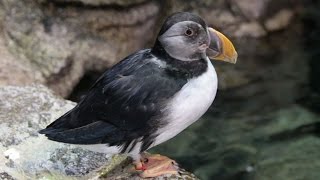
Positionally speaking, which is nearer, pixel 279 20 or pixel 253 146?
pixel 253 146

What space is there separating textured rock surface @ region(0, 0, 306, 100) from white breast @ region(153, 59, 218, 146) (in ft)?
6.07

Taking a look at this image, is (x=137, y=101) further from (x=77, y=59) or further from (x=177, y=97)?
(x=77, y=59)

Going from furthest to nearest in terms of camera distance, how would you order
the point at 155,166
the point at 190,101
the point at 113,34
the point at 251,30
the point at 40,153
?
the point at 251,30 → the point at 113,34 → the point at 40,153 → the point at 155,166 → the point at 190,101

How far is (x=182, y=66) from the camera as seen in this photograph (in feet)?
9.61

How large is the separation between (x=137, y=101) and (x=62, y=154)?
72cm

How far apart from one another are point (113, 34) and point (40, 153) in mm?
1999

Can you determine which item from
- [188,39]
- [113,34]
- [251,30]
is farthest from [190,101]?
[251,30]

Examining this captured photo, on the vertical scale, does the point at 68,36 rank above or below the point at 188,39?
below

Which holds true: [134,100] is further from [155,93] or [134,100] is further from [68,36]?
[68,36]

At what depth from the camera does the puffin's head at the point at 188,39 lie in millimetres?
2881

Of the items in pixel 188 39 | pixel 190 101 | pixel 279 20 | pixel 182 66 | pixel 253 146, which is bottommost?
pixel 253 146

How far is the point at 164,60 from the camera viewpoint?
116 inches

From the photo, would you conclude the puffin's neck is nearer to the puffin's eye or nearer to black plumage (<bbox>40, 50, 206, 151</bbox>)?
black plumage (<bbox>40, 50, 206, 151</bbox>)

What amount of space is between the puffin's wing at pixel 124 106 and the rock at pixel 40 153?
13.1 inches
